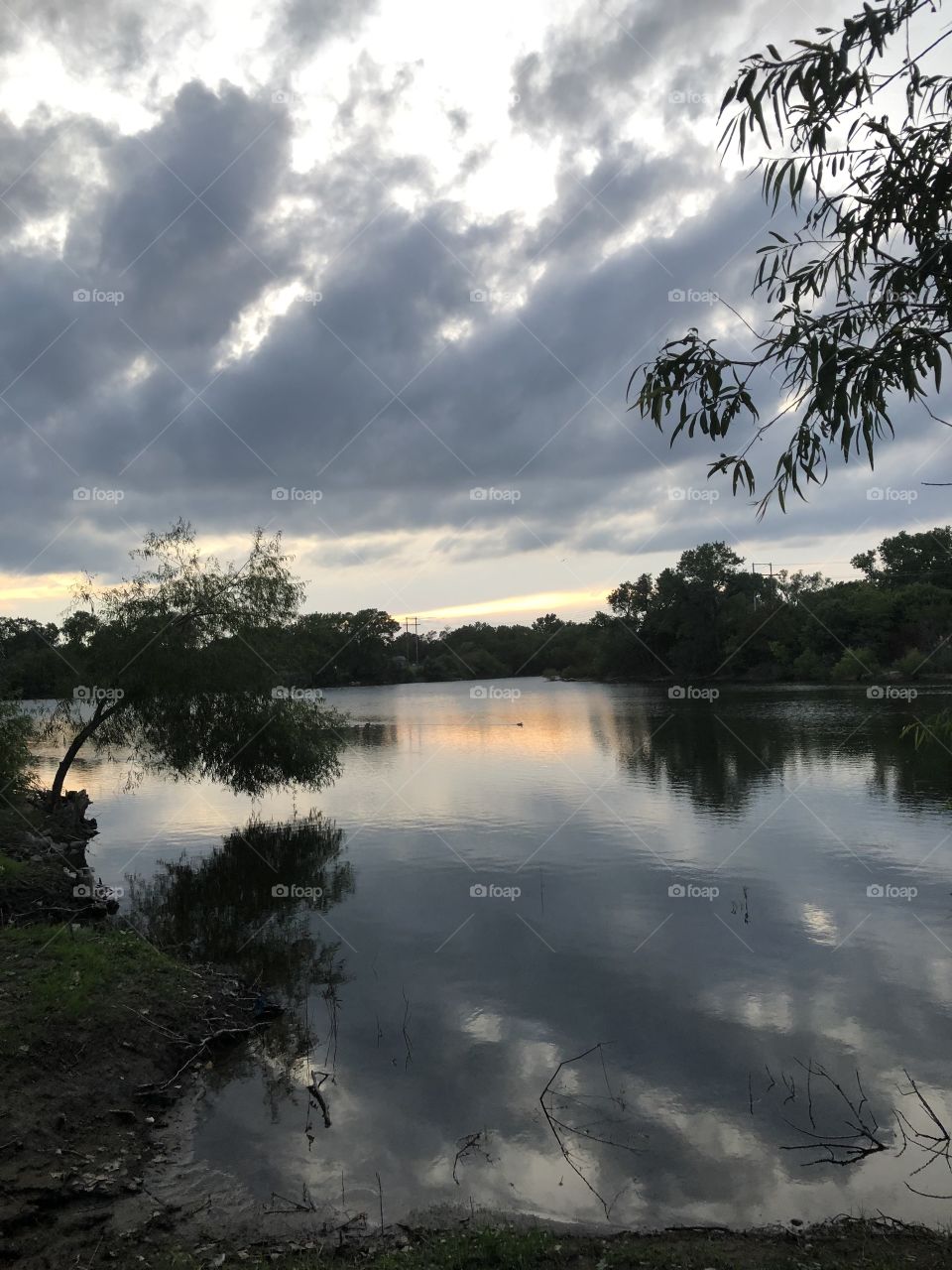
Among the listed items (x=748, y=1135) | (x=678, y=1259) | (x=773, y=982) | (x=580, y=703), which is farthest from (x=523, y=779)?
(x=580, y=703)

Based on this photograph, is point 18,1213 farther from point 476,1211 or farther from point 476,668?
point 476,668

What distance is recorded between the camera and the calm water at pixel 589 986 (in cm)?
796

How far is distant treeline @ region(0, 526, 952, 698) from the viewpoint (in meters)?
98.1

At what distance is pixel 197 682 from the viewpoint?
25.5 meters

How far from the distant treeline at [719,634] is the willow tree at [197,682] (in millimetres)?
31462

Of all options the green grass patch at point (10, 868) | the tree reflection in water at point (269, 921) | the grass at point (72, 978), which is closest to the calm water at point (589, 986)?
the tree reflection in water at point (269, 921)

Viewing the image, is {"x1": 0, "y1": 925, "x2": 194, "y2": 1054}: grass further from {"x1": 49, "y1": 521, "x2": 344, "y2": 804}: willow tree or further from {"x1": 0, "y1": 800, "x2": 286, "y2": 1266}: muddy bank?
{"x1": 49, "y1": 521, "x2": 344, "y2": 804}: willow tree

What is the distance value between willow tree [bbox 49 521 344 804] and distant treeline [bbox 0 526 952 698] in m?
31.5

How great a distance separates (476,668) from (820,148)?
14835cm

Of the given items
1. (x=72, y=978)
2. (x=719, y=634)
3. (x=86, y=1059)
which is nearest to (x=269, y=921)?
(x=72, y=978)

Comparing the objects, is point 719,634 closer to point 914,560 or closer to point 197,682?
point 914,560

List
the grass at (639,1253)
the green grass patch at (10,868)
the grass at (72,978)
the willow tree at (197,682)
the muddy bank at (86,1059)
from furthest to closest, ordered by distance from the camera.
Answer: the willow tree at (197,682) → the green grass patch at (10,868) → the grass at (72,978) → the muddy bank at (86,1059) → the grass at (639,1253)

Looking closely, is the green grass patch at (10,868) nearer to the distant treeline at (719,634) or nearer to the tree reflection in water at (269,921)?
the tree reflection in water at (269,921)

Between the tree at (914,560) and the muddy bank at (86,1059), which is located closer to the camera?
the muddy bank at (86,1059)
